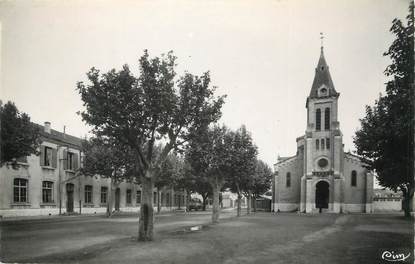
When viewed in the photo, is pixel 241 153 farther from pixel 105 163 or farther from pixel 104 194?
pixel 104 194

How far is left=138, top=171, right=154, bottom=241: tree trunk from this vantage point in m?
14.1

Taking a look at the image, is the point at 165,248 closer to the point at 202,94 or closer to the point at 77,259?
the point at 77,259

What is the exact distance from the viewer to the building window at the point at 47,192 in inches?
1234

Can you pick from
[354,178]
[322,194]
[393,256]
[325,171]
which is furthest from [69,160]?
[354,178]

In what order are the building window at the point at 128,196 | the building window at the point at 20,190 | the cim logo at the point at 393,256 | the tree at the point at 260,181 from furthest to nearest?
1. the building window at the point at 128,196
2. the tree at the point at 260,181
3. the building window at the point at 20,190
4. the cim logo at the point at 393,256

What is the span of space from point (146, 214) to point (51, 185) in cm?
2175

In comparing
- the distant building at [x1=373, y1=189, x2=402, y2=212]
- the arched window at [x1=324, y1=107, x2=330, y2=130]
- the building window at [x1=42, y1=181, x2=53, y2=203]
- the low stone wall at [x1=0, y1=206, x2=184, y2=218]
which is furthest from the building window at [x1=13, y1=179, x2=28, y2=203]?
the distant building at [x1=373, y1=189, x2=402, y2=212]

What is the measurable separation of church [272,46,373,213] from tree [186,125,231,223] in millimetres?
24592

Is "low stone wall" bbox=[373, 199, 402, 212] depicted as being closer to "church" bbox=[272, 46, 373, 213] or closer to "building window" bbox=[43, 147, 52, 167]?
"church" bbox=[272, 46, 373, 213]

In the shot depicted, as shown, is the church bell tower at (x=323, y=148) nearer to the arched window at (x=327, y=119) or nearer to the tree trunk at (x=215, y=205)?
the arched window at (x=327, y=119)

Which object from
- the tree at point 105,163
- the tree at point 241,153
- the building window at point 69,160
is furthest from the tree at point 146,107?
the building window at point 69,160

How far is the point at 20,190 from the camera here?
2861 cm

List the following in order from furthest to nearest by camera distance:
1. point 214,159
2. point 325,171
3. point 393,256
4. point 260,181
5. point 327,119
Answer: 1. point 327,119
2. point 325,171
3. point 260,181
4. point 214,159
5. point 393,256

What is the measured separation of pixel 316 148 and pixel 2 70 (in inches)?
1699
